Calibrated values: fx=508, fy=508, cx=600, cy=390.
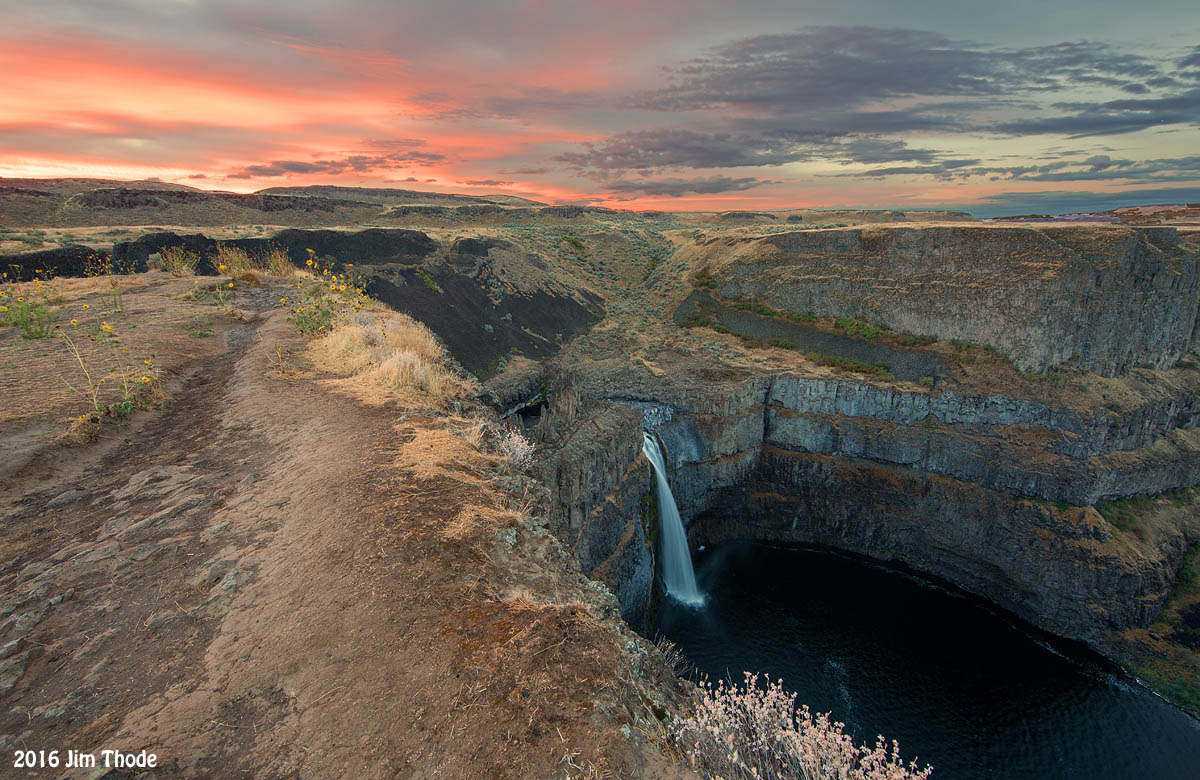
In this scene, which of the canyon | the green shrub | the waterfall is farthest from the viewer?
the green shrub

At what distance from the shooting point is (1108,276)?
3250cm

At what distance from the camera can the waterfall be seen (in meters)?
27.9

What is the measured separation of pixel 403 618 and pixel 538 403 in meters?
31.5

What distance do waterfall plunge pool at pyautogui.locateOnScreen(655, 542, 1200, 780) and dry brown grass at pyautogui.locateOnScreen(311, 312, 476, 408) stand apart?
60.5ft

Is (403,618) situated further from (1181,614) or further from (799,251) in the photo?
(799,251)

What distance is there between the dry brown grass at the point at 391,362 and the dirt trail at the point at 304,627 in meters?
2.99

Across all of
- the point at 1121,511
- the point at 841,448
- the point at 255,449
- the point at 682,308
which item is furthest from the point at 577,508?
the point at 682,308

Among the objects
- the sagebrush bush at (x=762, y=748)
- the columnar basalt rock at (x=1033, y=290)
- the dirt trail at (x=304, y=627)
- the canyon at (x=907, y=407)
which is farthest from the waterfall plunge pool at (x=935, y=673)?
the dirt trail at (x=304, y=627)

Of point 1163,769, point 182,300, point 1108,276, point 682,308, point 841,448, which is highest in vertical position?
point 182,300

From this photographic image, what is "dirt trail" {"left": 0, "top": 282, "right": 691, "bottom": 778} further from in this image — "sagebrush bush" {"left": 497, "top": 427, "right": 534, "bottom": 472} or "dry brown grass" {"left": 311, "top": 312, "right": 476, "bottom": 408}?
"dry brown grass" {"left": 311, "top": 312, "right": 476, "bottom": 408}

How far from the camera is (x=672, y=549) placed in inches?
1123

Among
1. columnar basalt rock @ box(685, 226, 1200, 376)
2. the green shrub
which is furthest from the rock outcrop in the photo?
the green shrub

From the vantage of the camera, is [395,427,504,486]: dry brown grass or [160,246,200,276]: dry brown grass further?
[160,246,200,276]: dry brown grass

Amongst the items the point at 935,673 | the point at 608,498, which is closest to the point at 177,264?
the point at 608,498
